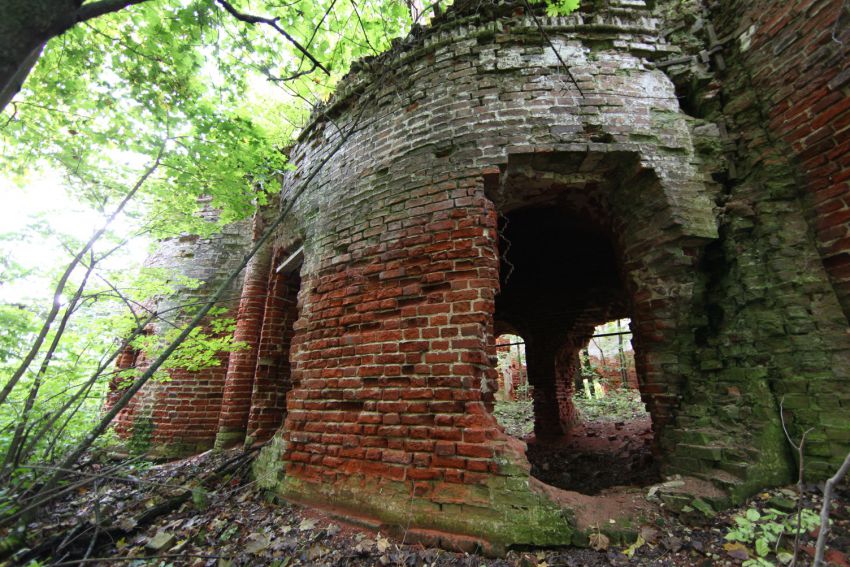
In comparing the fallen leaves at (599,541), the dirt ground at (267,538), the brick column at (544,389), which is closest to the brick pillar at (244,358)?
the dirt ground at (267,538)

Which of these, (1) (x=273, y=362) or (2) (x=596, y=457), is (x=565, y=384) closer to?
(2) (x=596, y=457)

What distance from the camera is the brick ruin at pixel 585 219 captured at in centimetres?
241

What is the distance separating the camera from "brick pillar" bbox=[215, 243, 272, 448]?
16.6 ft

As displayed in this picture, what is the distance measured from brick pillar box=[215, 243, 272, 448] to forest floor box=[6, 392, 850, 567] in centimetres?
102

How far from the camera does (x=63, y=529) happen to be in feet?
9.71

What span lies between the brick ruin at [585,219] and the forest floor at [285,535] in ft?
0.51

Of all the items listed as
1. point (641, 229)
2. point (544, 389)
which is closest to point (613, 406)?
point (544, 389)

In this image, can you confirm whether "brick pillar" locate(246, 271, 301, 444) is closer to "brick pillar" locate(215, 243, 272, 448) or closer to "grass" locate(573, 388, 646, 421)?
"brick pillar" locate(215, 243, 272, 448)

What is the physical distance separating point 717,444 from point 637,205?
6.57ft

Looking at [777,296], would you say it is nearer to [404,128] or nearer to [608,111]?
[608,111]

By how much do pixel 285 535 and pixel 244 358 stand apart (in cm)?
326

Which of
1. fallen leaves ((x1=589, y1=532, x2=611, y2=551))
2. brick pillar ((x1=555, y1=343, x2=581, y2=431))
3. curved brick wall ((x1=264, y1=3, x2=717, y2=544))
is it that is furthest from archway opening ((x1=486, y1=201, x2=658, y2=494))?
fallen leaves ((x1=589, y1=532, x2=611, y2=551))

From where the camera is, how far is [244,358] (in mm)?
5281

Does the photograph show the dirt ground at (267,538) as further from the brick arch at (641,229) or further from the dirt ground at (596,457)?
the dirt ground at (596,457)
